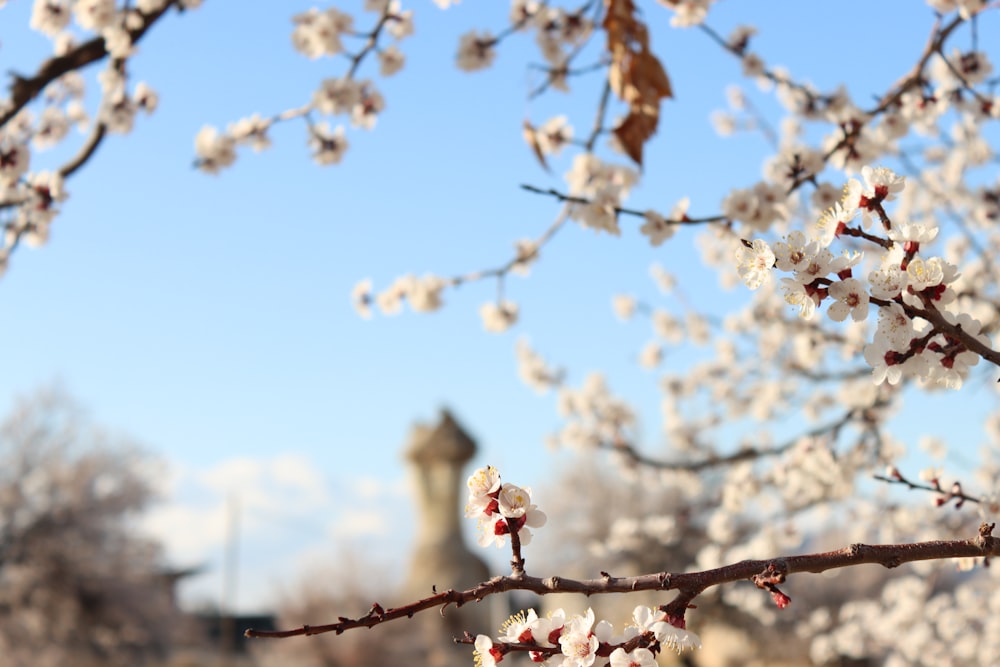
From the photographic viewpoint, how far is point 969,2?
2.84m

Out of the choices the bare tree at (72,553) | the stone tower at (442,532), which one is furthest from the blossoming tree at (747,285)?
the bare tree at (72,553)

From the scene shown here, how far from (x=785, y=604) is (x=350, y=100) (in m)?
2.57

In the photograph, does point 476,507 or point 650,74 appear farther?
point 650,74

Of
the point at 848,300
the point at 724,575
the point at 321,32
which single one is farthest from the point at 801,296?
the point at 321,32

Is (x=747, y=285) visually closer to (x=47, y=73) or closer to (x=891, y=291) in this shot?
(x=891, y=291)

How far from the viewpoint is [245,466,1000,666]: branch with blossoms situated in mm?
1302

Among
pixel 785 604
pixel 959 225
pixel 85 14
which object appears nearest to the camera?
pixel 785 604

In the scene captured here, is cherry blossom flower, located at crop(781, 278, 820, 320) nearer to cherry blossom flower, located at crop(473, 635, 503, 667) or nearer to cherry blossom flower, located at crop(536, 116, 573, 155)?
cherry blossom flower, located at crop(473, 635, 503, 667)

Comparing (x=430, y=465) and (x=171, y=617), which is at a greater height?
(x=430, y=465)

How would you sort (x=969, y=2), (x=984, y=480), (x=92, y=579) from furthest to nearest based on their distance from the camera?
(x=92, y=579) < (x=984, y=480) < (x=969, y=2)

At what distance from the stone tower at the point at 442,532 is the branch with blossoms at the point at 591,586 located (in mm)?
15456

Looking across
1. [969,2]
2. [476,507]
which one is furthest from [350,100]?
[476,507]

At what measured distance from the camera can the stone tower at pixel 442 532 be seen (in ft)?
55.5

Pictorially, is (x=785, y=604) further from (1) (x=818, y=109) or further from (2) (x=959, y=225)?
(2) (x=959, y=225)
